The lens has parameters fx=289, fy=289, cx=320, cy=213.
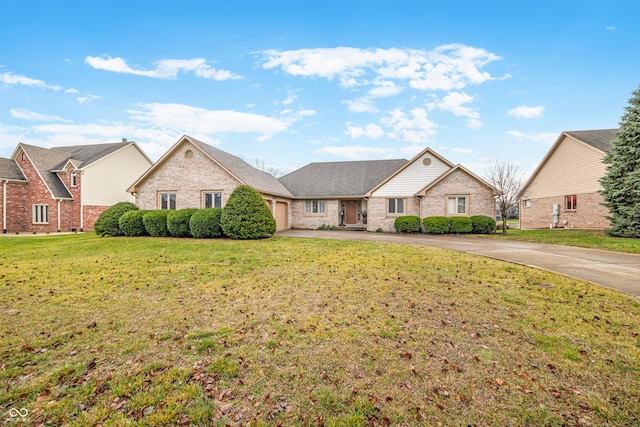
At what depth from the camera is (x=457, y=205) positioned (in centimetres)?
2077

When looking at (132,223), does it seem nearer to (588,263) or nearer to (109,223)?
(109,223)

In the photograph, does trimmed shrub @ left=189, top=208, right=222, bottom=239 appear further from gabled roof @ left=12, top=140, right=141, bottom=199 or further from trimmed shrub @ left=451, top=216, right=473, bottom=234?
gabled roof @ left=12, top=140, right=141, bottom=199

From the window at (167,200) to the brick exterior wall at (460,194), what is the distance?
705 inches

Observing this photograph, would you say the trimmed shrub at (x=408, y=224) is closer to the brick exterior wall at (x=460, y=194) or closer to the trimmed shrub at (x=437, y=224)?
the trimmed shrub at (x=437, y=224)

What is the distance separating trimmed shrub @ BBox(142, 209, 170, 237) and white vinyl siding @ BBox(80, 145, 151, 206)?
10.1 meters

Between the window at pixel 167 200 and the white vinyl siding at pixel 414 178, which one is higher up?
the white vinyl siding at pixel 414 178

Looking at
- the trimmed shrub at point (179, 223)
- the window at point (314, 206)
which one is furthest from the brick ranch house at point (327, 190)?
the trimmed shrub at point (179, 223)

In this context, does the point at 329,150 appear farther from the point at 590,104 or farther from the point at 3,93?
the point at 3,93

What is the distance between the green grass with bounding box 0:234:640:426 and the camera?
106 inches

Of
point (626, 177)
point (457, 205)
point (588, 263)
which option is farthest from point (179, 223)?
point (626, 177)

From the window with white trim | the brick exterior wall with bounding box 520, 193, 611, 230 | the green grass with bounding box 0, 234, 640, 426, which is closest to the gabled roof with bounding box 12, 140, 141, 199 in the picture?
the window with white trim

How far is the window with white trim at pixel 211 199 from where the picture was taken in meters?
19.6

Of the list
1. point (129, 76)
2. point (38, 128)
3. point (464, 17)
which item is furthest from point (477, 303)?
point (38, 128)

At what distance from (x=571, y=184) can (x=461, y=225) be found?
1015cm
